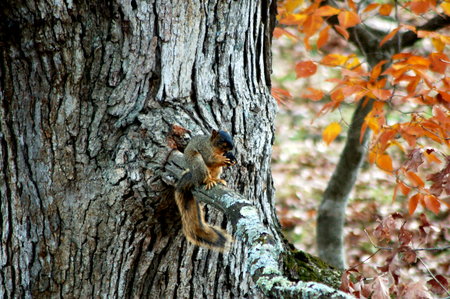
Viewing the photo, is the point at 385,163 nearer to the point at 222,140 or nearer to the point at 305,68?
the point at 305,68

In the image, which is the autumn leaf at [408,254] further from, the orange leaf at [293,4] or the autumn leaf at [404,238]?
the orange leaf at [293,4]

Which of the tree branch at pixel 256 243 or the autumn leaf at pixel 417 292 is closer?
the tree branch at pixel 256 243

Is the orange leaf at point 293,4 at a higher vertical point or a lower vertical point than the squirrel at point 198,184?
higher

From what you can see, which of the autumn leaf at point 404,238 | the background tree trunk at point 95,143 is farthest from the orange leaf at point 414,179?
the background tree trunk at point 95,143

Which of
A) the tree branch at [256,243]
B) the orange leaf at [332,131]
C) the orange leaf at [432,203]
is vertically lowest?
the tree branch at [256,243]

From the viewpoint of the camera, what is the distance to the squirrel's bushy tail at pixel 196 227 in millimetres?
1874

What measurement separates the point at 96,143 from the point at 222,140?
63 centimetres

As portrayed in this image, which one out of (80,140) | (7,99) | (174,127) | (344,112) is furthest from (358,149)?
(344,112)

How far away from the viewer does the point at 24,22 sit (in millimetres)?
1778

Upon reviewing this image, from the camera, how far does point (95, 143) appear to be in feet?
6.26

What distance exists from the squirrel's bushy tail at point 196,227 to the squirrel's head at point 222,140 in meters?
0.30

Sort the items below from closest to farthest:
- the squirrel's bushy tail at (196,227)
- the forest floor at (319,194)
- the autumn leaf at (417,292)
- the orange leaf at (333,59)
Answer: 1. the autumn leaf at (417,292)
2. the squirrel's bushy tail at (196,227)
3. the orange leaf at (333,59)
4. the forest floor at (319,194)

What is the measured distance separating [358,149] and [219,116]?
1759mm

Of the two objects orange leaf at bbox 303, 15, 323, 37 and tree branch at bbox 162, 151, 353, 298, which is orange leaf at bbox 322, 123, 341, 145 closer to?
orange leaf at bbox 303, 15, 323, 37
